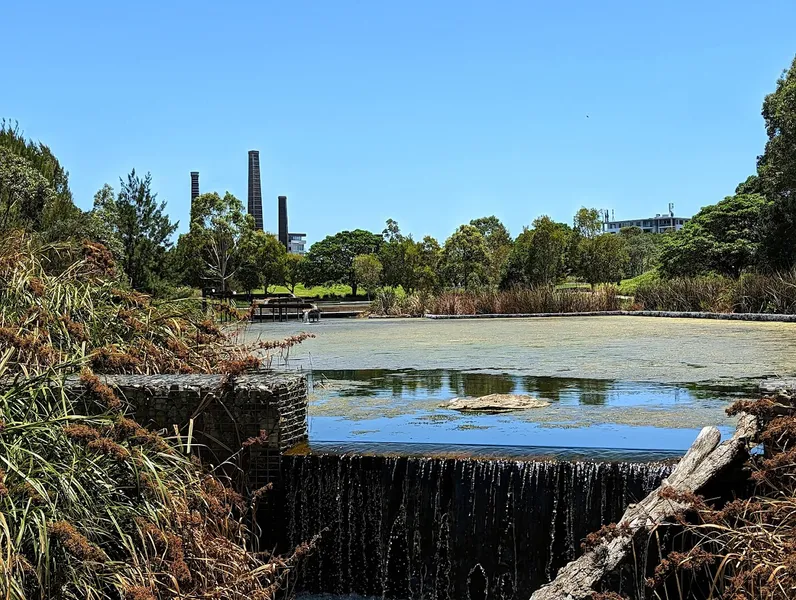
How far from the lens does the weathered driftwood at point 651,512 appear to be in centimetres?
426

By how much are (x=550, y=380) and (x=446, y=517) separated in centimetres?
476

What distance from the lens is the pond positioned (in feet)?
22.5

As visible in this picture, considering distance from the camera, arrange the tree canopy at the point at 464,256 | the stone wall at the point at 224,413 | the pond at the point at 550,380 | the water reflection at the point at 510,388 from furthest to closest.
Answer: the tree canopy at the point at 464,256, the water reflection at the point at 510,388, the pond at the point at 550,380, the stone wall at the point at 224,413

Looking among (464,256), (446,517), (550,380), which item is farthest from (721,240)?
(446,517)

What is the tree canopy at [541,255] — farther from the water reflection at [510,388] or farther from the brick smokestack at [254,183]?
the brick smokestack at [254,183]

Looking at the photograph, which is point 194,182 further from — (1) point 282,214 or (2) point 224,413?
(2) point 224,413

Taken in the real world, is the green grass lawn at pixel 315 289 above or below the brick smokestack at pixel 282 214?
below

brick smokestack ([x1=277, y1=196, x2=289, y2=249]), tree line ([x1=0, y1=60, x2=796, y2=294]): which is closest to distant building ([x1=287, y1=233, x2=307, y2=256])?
brick smokestack ([x1=277, y1=196, x2=289, y2=249])

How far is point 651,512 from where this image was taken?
14.7ft

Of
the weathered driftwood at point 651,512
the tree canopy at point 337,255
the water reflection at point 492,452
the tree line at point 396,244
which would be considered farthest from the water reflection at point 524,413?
the tree canopy at point 337,255

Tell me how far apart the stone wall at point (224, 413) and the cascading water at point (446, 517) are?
22 cm

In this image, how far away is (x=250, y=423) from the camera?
227 inches

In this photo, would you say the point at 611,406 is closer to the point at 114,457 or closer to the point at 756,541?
the point at 756,541

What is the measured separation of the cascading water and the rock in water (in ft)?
8.00
